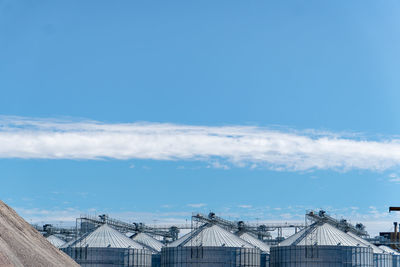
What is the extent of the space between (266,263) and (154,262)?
605 inches

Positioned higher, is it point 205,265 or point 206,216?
point 206,216

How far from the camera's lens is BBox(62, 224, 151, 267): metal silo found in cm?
8819

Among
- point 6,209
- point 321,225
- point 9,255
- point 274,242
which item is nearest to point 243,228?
point 274,242

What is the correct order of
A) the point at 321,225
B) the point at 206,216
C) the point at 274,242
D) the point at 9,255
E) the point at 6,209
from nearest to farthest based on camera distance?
the point at 9,255 → the point at 6,209 → the point at 321,225 → the point at 206,216 → the point at 274,242

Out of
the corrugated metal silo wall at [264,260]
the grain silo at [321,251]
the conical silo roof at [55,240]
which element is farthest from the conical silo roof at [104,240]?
the grain silo at [321,251]

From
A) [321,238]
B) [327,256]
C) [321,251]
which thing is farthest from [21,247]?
[321,238]

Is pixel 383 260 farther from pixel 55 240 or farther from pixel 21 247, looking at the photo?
pixel 21 247

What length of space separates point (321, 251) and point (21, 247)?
43983 mm

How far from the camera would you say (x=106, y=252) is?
88.4 metres

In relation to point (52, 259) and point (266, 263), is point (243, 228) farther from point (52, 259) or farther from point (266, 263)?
point (52, 259)

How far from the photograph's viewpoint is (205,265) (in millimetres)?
85188

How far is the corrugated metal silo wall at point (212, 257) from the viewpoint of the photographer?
8544 centimetres

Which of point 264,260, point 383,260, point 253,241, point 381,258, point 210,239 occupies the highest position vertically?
point 253,241

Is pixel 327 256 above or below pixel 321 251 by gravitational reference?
below
